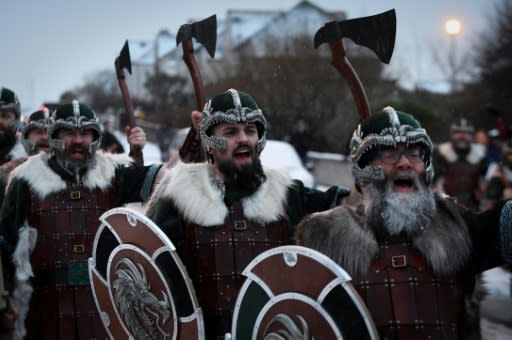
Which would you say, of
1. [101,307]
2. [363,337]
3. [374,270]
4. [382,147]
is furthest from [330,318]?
[101,307]

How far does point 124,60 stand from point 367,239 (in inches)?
153

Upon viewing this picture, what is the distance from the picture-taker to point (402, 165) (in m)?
3.80

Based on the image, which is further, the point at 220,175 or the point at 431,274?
the point at 220,175

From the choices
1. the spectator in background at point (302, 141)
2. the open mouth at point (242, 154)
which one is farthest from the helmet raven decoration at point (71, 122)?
the spectator in background at point (302, 141)

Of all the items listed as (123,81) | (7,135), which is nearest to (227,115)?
(123,81)

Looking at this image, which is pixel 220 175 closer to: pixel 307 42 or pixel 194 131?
pixel 194 131

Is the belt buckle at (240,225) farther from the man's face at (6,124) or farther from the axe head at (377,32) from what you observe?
the man's face at (6,124)

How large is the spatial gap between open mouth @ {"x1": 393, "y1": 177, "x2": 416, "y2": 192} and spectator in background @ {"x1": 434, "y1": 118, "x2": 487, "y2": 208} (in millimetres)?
8492

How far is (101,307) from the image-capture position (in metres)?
4.86

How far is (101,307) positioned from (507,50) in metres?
25.8

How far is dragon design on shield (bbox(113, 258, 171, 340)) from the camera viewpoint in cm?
429

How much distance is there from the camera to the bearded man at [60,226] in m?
6.02

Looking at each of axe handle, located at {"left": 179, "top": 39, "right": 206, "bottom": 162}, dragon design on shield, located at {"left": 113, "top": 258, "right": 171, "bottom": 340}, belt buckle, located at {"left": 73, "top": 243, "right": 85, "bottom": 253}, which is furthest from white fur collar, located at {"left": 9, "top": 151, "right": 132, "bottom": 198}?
dragon design on shield, located at {"left": 113, "top": 258, "right": 171, "bottom": 340}

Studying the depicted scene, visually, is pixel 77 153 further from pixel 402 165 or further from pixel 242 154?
pixel 402 165
